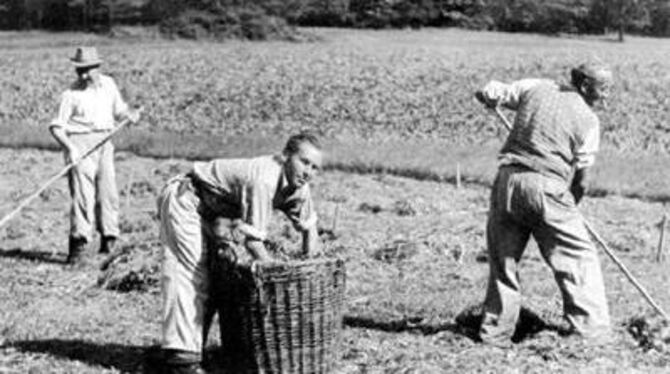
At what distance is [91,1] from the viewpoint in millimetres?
46875

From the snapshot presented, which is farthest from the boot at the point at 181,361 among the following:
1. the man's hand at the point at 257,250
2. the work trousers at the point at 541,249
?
the work trousers at the point at 541,249

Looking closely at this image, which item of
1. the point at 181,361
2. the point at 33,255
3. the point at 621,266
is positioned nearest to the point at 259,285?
the point at 181,361

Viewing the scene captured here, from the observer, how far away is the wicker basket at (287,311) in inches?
268

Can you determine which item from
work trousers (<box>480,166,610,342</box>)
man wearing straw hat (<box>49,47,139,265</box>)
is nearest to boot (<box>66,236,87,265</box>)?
man wearing straw hat (<box>49,47,139,265</box>)

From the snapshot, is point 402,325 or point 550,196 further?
point 402,325

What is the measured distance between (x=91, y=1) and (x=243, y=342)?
136 feet

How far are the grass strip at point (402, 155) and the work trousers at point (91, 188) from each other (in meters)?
6.17

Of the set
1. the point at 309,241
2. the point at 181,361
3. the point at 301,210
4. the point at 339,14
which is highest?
the point at 301,210

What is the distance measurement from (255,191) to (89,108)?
192 inches

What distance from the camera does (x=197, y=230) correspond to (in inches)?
277

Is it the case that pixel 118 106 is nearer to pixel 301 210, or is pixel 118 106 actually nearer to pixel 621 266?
pixel 301 210

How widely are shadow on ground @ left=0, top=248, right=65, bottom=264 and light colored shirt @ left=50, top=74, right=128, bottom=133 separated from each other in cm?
129

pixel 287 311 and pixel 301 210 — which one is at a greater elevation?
pixel 301 210

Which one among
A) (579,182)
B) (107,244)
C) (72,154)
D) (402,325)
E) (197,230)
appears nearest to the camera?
(197,230)
